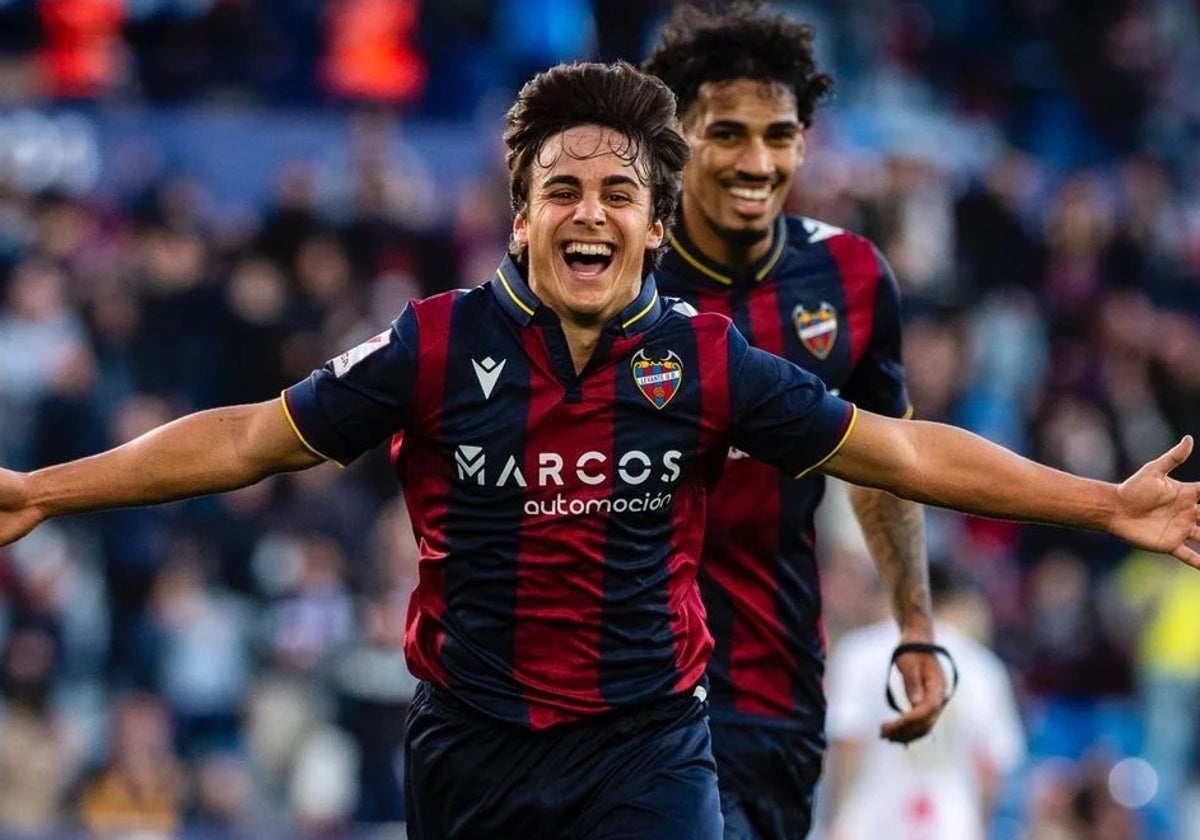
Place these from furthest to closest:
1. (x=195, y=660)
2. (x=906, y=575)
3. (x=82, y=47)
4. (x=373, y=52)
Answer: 1. (x=373, y=52)
2. (x=82, y=47)
3. (x=195, y=660)
4. (x=906, y=575)

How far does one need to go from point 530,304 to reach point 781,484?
3.64 ft

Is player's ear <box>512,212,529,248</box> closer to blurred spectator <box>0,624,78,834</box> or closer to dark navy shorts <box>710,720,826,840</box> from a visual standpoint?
dark navy shorts <box>710,720,826,840</box>

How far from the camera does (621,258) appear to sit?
446 cm

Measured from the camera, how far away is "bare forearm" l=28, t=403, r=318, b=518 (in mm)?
4305

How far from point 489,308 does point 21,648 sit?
677 cm

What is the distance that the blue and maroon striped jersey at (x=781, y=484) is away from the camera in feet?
17.6

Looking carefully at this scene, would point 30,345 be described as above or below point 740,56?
above

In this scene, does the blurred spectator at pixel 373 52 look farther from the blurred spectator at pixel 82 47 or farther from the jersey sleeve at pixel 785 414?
the jersey sleeve at pixel 785 414

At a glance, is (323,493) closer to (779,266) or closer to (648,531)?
(779,266)

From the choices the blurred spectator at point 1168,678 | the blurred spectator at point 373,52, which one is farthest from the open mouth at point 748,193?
the blurred spectator at point 373,52

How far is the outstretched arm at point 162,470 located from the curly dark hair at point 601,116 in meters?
0.68

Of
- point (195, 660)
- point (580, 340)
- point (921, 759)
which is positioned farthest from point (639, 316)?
point (195, 660)

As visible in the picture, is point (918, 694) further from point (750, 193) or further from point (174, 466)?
point (174, 466)

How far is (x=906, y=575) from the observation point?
5605 mm
